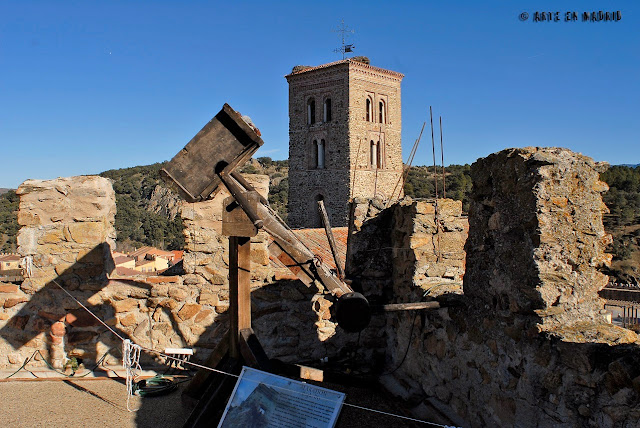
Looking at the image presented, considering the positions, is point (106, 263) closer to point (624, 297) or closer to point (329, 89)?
point (624, 297)

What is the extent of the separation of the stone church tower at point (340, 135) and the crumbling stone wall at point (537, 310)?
99.1 feet

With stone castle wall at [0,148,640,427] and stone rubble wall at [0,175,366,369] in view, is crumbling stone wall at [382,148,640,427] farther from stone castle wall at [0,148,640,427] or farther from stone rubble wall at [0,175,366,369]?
stone rubble wall at [0,175,366,369]

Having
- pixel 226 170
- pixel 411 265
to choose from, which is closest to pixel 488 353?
pixel 411 265

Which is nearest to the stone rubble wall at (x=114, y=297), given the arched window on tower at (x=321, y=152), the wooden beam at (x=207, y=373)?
the wooden beam at (x=207, y=373)

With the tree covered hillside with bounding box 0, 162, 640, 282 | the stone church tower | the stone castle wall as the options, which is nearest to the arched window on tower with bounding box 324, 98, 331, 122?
the stone church tower

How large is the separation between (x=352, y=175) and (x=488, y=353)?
1238 inches

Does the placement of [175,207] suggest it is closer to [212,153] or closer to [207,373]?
[207,373]

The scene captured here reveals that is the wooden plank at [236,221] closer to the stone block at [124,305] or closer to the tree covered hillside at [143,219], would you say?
the stone block at [124,305]

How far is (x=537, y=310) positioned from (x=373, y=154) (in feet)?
113

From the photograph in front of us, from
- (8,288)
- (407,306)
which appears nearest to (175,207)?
(8,288)

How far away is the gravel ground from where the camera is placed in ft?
12.8

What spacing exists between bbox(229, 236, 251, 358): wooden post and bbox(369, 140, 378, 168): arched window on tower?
108 ft

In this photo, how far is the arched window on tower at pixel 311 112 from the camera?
37.0 metres

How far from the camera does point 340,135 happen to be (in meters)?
35.7
